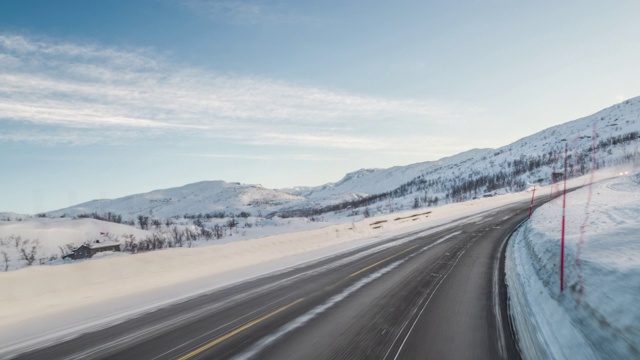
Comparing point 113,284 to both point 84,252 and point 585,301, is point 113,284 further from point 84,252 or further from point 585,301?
point 84,252

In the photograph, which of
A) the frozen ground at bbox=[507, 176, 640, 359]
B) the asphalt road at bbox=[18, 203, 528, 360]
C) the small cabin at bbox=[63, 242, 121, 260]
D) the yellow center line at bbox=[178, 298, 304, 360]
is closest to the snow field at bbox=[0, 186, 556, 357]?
the asphalt road at bbox=[18, 203, 528, 360]

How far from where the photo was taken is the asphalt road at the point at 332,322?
5492mm

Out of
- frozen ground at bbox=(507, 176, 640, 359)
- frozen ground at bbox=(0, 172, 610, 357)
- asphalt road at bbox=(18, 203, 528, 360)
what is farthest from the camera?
frozen ground at bbox=(0, 172, 610, 357)

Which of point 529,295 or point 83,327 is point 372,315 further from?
point 83,327

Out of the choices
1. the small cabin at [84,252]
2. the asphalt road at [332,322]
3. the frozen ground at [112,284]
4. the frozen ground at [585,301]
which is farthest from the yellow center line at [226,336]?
the small cabin at [84,252]

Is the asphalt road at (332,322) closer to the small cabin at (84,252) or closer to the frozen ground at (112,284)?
the frozen ground at (112,284)

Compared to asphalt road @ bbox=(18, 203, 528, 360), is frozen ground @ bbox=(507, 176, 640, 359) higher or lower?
higher

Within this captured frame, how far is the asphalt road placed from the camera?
18.0 ft

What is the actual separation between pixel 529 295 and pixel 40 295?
11074 millimetres

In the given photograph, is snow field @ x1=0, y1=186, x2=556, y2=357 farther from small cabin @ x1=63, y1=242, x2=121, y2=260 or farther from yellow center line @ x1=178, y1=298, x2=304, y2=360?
small cabin @ x1=63, y1=242, x2=121, y2=260

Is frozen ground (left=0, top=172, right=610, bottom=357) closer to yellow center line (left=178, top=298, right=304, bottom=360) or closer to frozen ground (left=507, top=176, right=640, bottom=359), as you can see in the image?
yellow center line (left=178, top=298, right=304, bottom=360)

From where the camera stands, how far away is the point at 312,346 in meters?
5.65

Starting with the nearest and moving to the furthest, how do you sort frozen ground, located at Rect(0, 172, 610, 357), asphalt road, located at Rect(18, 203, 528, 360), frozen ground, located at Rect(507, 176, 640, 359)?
frozen ground, located at Rect(507, 176, 640, 359) → asphalt road, located at Rect(18, 203, 528, 360) → frozen ground, located at Rect(0, 172, 610, 357)

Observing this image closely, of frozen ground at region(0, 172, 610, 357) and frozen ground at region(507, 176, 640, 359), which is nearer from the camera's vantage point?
frozen ground at region(507, 176, 640, 359)
